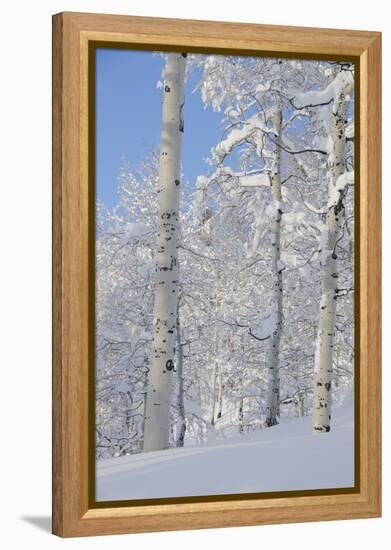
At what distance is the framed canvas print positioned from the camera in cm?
799

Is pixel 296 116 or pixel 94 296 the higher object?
pixel 296 116

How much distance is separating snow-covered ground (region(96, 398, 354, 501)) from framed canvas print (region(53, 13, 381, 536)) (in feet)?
0.04

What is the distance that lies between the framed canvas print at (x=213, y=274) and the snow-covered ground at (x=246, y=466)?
1 cm

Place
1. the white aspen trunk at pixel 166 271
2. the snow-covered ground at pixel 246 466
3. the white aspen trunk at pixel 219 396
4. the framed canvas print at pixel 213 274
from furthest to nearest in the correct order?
1. the white aspen trunk at pixel 219 396
2. the white aspen trunk at pixel 166 271
3. the snow-covered ground at pixel 246 466
4. the framed canvas print at pixel 213 274

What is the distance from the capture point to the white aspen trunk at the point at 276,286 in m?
8.49

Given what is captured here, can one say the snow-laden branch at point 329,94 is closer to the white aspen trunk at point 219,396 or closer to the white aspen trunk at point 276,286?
the white aspen trunk at point 276,286

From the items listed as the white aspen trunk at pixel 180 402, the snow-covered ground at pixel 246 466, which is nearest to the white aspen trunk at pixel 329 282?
the snow-covered ground at pixel 246 466

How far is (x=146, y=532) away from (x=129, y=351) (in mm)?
1127

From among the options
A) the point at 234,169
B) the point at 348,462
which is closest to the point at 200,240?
the point at 234,169

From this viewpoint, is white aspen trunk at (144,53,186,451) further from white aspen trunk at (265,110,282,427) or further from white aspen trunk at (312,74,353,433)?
white aspen trunk at (312,74,353,433)

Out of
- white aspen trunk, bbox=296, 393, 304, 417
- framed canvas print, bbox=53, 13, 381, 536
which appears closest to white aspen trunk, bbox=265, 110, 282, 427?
framed canvas print, bbox=53, 13, 381, 536

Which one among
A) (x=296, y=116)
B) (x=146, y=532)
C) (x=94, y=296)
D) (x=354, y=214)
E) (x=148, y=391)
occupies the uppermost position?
(x=296, y=116)

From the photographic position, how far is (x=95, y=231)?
803 cm

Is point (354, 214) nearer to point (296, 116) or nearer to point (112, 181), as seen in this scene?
point (296, 116)
